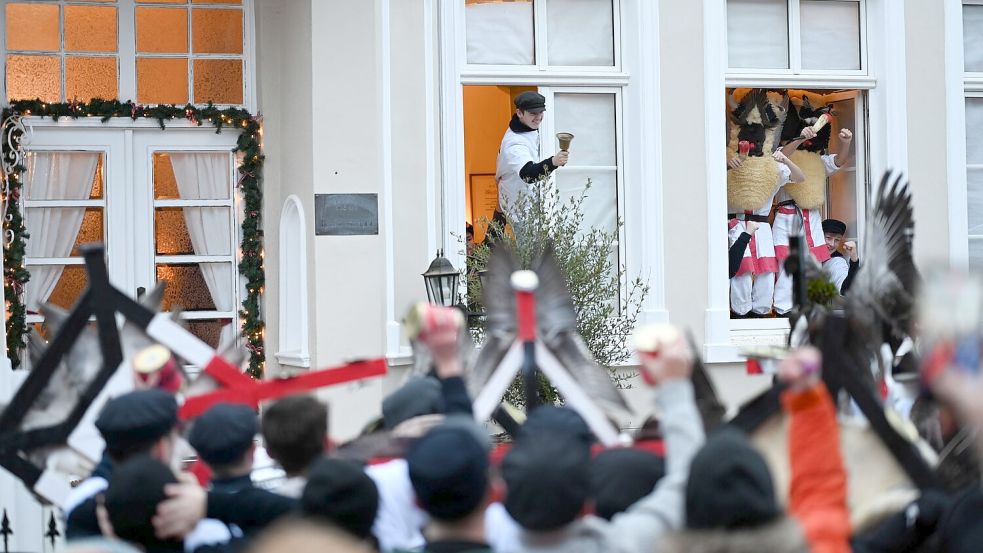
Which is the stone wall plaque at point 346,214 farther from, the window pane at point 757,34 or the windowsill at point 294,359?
the window pane at point 757,34

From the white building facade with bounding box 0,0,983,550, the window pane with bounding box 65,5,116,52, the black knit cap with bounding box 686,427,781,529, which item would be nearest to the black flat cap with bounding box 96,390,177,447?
the black knit cap with bounding box 686,427,781,529

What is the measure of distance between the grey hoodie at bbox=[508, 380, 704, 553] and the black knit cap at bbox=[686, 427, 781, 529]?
7cm

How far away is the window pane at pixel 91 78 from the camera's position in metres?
9.39

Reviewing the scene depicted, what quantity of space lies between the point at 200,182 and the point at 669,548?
771 cm

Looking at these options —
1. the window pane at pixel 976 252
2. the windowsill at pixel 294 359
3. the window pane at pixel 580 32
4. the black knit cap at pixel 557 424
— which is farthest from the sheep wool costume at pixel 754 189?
the black knit cap at pixel 557 424

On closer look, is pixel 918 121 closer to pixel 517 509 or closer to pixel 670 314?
pixel 670 314

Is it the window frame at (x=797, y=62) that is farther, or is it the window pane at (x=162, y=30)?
the window frame at (x=797, y=62)

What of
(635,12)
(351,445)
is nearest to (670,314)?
(635,12)

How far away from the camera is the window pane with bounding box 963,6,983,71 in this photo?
34.5 ft

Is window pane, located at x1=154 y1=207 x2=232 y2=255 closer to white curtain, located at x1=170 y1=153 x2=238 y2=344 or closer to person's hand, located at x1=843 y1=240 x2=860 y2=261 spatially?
white curtain, located at x1=170 y1=153 x2=238 y2=344

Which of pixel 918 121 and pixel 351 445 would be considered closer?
pixel 351 445

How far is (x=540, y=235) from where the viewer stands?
28.2 ft

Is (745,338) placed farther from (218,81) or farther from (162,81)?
(162,81)

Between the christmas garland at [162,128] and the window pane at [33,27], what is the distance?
429 millimetres
